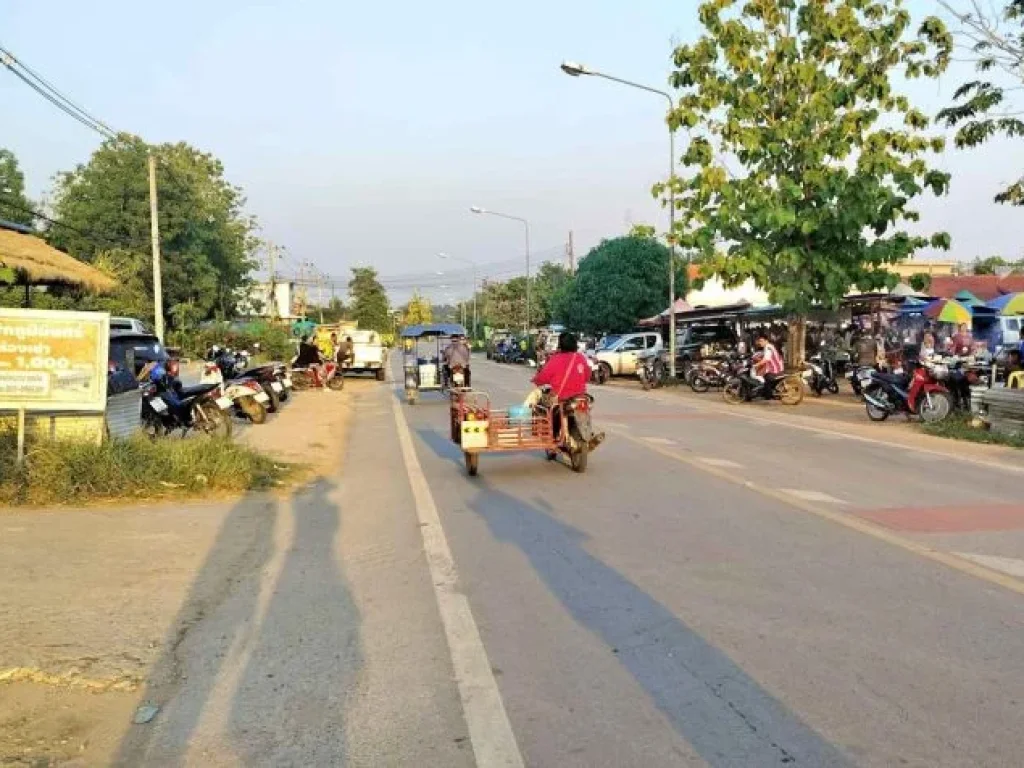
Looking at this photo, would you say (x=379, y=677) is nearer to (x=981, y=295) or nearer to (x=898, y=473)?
(x=898, y=473)

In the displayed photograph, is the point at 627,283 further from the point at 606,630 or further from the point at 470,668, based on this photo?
the point at 470,668

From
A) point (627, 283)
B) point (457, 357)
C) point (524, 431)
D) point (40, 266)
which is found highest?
point (627, 283)

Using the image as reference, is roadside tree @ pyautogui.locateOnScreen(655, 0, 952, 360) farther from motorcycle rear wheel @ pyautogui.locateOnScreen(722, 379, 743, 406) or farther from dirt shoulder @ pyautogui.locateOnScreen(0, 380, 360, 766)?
dirt shoulder @ pyautogui.locateOnScreen(0, 380, 360, 766)

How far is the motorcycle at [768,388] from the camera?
Result: 69.8 feet

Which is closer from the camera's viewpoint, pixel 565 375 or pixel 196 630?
pixel 196 630

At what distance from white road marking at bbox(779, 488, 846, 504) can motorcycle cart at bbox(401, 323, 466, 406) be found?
1369cm

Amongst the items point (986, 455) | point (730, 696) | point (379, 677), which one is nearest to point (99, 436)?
point (379, 677)

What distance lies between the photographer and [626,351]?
3541 centimetres

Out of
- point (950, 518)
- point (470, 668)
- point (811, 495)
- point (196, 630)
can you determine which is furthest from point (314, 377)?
point (470, 668)

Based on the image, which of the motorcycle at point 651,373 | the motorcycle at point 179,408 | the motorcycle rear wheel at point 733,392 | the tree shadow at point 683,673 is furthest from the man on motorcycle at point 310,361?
the tree shadow at point 683,673

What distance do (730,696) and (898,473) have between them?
7.37m

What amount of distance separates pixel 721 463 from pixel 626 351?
78.8ft

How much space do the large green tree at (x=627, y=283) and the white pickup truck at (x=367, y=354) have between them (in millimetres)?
14913

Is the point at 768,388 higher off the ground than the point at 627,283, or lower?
lower
